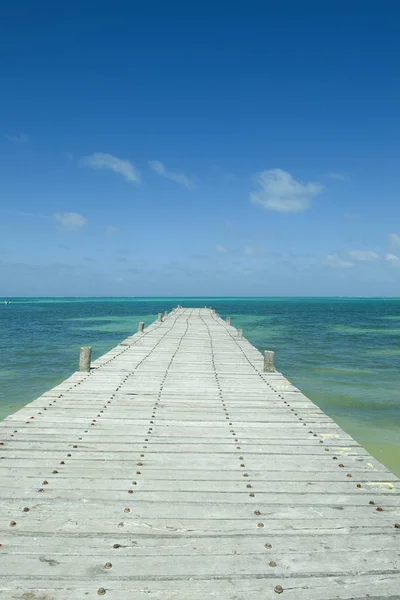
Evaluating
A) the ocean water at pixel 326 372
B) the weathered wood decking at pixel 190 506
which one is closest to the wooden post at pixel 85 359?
the weathered wood decking at pixel 190 506

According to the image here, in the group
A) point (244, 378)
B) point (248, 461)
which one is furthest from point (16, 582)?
point (244, 378)

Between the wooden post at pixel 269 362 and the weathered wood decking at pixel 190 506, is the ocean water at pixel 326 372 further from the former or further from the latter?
the weathered wood decking at pixel 190 506

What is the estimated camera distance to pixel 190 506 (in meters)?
4.63

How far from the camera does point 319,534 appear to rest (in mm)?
4137

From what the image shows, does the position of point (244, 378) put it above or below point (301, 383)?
above

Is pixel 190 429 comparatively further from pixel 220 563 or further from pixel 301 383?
pixel 301 383

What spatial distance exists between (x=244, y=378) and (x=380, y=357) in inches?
731

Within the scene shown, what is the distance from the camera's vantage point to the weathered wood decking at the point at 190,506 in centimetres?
348

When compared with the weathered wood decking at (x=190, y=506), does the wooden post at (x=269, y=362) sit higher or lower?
higher

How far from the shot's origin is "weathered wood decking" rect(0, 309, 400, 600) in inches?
137

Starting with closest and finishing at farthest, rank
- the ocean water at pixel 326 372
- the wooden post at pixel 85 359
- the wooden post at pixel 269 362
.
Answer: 1. the wooden post at pixel 85 359
2. the wooden post at pixel 269 362
3. the ocean water at pixel 326 372

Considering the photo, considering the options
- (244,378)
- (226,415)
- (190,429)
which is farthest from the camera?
(244,378)

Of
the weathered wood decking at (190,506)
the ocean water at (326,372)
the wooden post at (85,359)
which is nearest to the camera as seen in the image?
the weathered wood decking at (190,506)

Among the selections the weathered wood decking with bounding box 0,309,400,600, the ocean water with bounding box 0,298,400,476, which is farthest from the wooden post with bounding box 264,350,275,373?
the weathered wood decking with bounding box 0,309,400,600
